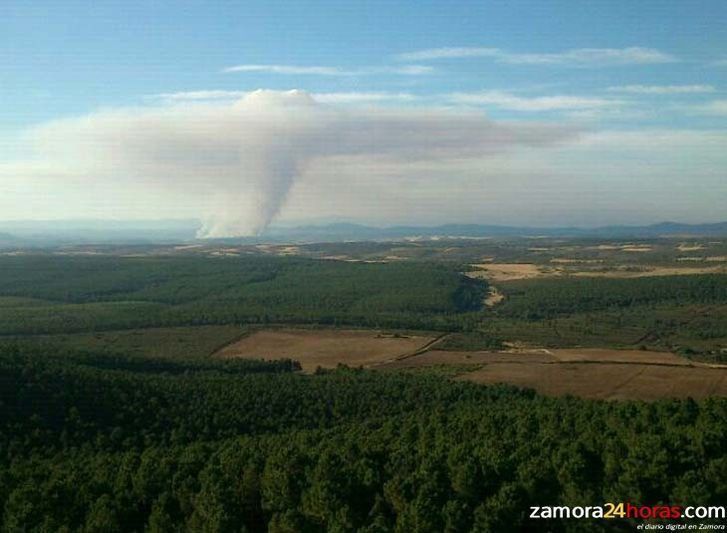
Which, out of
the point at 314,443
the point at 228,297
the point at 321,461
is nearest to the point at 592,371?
the point at 314,443

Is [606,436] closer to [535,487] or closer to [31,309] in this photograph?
[535,487]

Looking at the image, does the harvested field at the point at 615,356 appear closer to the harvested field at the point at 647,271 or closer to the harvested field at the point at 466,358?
the harvested field at the point at 466,358

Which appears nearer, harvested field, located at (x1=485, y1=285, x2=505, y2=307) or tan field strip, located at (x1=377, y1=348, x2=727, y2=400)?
tan field strip, located at (x1=377, y1=348, x2=727, y2=400)

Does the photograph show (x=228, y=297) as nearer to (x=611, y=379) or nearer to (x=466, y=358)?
(x=466, y=358)

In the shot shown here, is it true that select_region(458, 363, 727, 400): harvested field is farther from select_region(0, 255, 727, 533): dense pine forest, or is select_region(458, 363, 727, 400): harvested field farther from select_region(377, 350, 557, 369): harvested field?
select_region(0, 255, 727, 533): dense pine forest

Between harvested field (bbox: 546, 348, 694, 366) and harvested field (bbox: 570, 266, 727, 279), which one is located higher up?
harvested field (bbox: 570, 266, 727, 279)

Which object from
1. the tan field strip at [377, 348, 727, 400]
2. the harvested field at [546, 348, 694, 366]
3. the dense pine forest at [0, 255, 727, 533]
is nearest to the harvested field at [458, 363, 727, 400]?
the tan field strip at [377, 348, 727, 400]

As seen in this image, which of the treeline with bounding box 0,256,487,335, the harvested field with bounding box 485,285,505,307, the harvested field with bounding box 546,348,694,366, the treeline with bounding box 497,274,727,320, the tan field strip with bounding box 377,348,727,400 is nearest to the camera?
the tan field strip with bounding box 377,348,727,400

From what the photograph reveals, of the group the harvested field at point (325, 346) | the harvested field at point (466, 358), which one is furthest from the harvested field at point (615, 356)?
the harvested field at point (325, 346)
